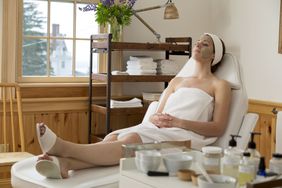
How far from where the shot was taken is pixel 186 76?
11.3 feet

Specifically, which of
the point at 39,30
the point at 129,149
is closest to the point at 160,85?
the point at 39,30

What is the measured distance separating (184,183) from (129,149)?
32 cm

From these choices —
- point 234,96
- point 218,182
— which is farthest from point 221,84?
point 218,182

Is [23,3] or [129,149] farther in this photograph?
[23,3]

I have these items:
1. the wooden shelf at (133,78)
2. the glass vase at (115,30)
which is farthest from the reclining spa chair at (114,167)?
the glass vase at (115,30)

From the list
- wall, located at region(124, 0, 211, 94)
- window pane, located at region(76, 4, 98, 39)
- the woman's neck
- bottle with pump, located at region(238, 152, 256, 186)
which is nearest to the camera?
bottle with pump, located at region(238, 152, 256, 186)

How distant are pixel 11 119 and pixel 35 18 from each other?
85 cm

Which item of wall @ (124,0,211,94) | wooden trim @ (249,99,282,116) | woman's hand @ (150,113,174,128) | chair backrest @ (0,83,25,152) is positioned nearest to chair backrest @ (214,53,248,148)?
woman's hand @ (150,113,174,128)

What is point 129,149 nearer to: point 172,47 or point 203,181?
point 203,181

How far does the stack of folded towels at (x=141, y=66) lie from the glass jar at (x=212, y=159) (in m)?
2.14

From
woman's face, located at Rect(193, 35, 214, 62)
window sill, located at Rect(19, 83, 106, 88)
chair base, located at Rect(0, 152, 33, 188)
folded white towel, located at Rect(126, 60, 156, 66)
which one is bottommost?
chair base, located at Rect(0, 152, 33, 188)

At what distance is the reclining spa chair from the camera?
2232 mm

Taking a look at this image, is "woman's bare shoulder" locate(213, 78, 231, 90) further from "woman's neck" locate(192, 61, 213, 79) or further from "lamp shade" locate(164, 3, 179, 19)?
"lamp shade" locate(164, 3, 179, 19)

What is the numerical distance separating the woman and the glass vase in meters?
0.66
